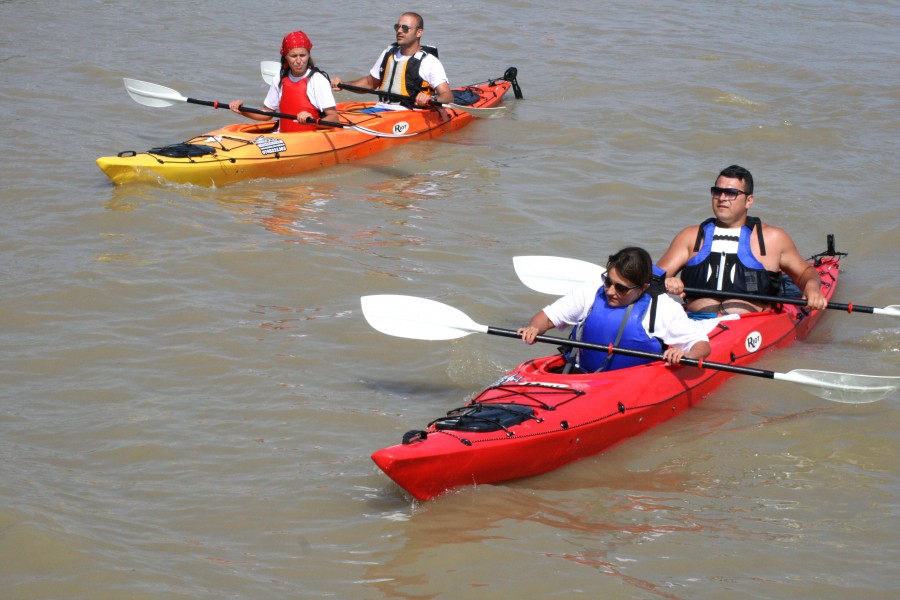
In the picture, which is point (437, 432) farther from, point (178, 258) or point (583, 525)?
point (178, 258)

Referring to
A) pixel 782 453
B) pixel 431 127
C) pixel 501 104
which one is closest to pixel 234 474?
pixel 782 453

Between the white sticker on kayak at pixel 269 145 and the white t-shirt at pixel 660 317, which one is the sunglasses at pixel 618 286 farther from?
the white sticker on kayak at pixel 269 145

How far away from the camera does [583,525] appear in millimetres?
4594

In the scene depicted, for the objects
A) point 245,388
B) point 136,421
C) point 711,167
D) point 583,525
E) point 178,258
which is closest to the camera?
point 583,525

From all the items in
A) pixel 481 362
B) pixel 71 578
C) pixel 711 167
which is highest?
pixel 711 167

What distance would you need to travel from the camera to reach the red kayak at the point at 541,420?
15.0 feet

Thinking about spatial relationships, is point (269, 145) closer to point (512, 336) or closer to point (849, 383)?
point (512, 336)

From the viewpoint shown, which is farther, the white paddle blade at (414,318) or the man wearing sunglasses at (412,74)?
the man wearing sunglasses at (412,74)

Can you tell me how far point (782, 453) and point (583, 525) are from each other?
1.31m

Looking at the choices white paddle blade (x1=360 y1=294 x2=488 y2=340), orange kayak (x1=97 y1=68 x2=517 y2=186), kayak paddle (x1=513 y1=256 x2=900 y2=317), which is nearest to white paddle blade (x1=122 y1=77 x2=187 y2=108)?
orange kayak (x1=97 y1=68 x2=517 y2=186)

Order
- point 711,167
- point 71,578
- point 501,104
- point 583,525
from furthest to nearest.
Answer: point 501,104, point 711,167, point 583,525, point 71,578

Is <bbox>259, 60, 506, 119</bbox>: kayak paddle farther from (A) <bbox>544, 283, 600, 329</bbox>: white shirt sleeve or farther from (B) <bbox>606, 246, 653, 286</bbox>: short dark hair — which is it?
(B) <bbox>606, 246, 653, 286</bbox>: short dark hair

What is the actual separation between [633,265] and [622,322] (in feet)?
1.10

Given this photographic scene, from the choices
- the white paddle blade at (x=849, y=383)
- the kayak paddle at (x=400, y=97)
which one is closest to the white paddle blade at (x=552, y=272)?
the white paddle blade at (x=849, y=383)
